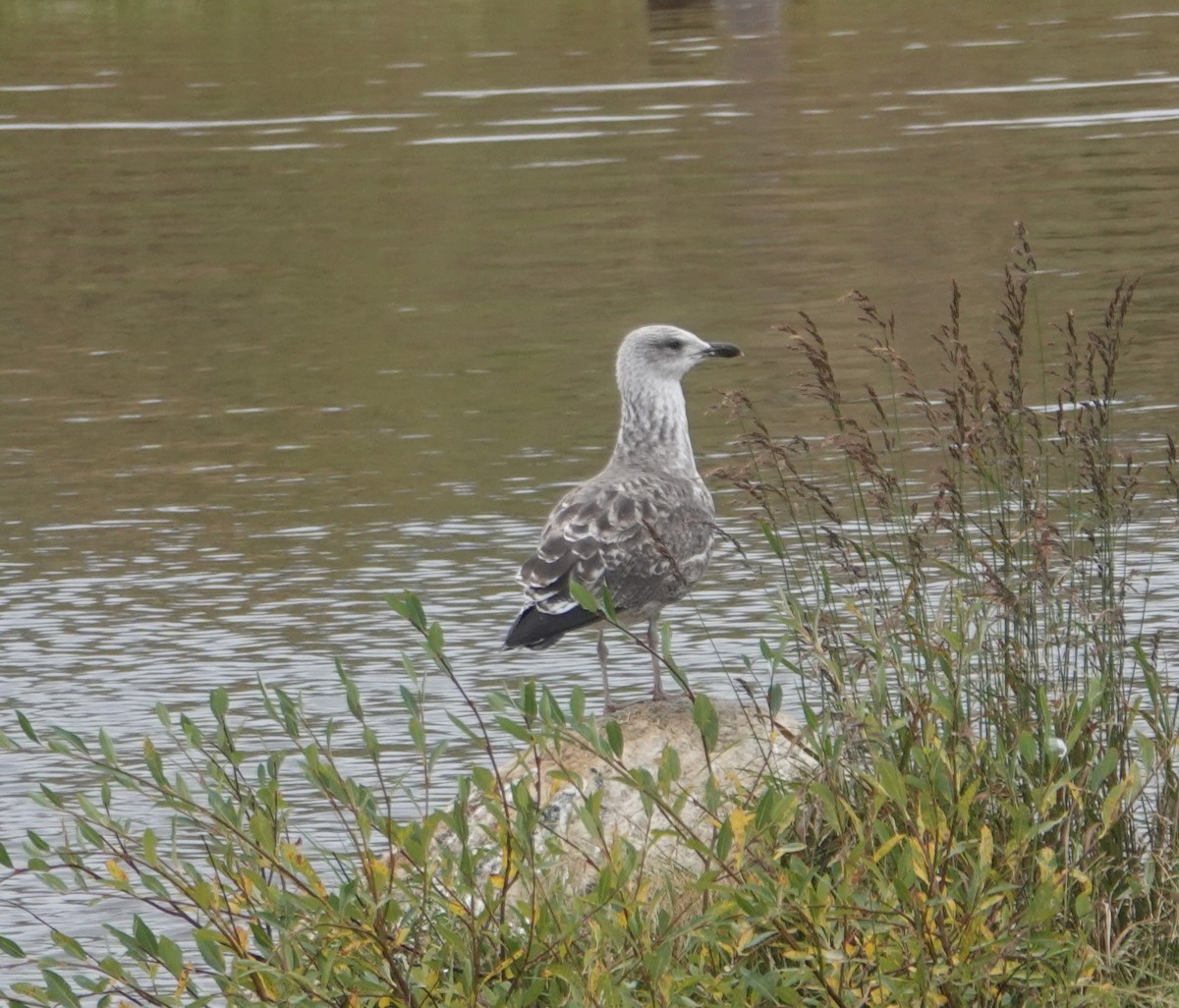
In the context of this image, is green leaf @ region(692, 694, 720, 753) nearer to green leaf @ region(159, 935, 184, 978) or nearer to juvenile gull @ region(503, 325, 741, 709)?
green leaf @ region(159, 935, 184, 978)

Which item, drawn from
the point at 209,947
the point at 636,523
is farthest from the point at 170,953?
the point at 636,523

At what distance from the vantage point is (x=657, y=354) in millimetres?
8094

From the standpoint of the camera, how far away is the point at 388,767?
7.57m

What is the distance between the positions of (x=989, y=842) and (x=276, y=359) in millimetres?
10039

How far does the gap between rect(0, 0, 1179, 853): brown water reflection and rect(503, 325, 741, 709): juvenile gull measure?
38.3 inches

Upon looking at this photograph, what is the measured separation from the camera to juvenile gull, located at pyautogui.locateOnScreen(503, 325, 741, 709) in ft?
22.6

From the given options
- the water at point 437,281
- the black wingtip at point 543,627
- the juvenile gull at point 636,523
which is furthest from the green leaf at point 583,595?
the water at point 437,281

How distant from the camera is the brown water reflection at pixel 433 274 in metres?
9.65

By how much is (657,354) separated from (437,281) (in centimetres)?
805

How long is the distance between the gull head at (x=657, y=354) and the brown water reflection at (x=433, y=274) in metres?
1.06

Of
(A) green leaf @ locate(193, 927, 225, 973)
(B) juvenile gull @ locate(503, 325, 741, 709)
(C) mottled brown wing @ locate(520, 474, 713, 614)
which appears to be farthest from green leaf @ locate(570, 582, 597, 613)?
(C) mottled brown wing @ locate(520, 474, 713, 614)

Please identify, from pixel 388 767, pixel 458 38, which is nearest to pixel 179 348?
pixel 388 767

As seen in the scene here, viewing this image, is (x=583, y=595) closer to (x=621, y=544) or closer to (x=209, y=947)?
(x=209, y=947)

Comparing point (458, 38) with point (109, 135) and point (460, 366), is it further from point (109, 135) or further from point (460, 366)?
point (460, 366)
